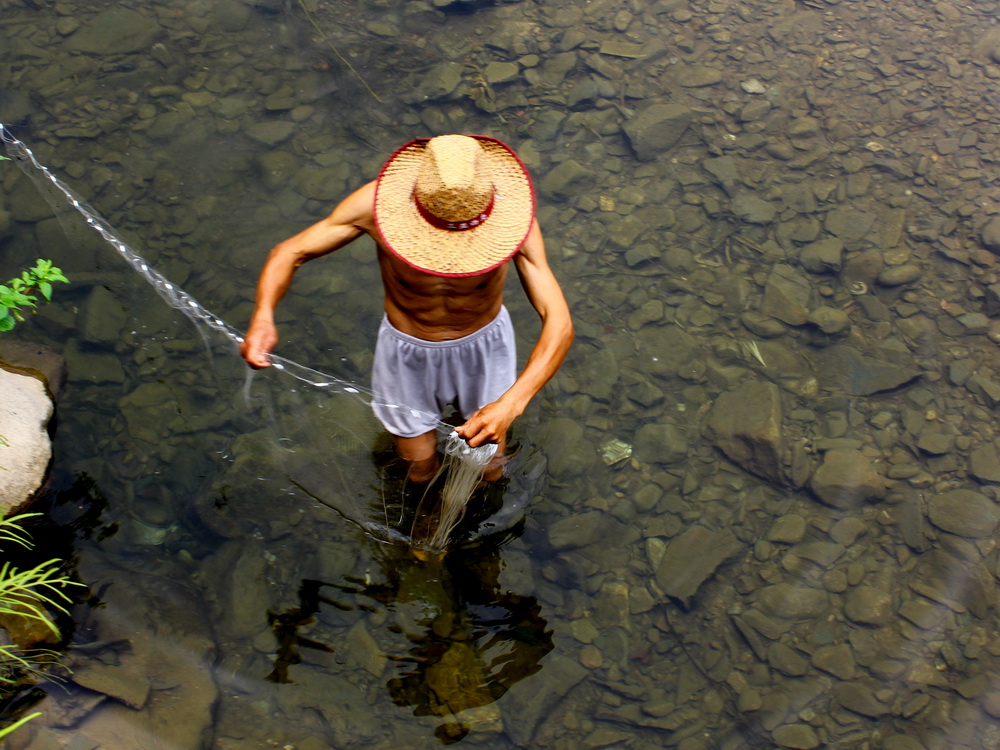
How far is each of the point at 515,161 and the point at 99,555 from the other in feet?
9.41

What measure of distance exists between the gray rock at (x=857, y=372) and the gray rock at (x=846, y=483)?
0.52 m

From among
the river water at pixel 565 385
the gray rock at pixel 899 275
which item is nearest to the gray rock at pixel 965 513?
the river water at pixel 565 385

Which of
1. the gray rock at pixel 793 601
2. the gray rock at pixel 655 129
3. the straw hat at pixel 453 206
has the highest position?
the straw hat at pixel 453 206

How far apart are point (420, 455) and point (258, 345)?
126 centimetres

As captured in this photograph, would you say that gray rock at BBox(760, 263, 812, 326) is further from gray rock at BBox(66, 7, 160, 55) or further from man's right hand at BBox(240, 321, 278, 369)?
gray rock at BBox(66, 7, 160, 55)

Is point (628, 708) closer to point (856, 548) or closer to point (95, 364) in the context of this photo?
point (856, 548)

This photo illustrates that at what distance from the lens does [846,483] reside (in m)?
4.68

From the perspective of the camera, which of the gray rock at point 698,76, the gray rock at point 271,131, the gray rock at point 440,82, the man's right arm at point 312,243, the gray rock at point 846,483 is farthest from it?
the gray rock at point 698,76

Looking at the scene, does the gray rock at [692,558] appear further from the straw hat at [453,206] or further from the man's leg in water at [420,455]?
the straw hat at [453,206]

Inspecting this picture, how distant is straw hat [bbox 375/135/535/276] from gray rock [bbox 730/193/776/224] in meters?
3.23

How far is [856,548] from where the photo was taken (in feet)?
14.8

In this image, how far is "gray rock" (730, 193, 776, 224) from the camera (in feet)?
18.9

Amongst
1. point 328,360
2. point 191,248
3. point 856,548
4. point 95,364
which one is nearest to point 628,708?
point 856,548

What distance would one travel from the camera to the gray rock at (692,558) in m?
4.36
